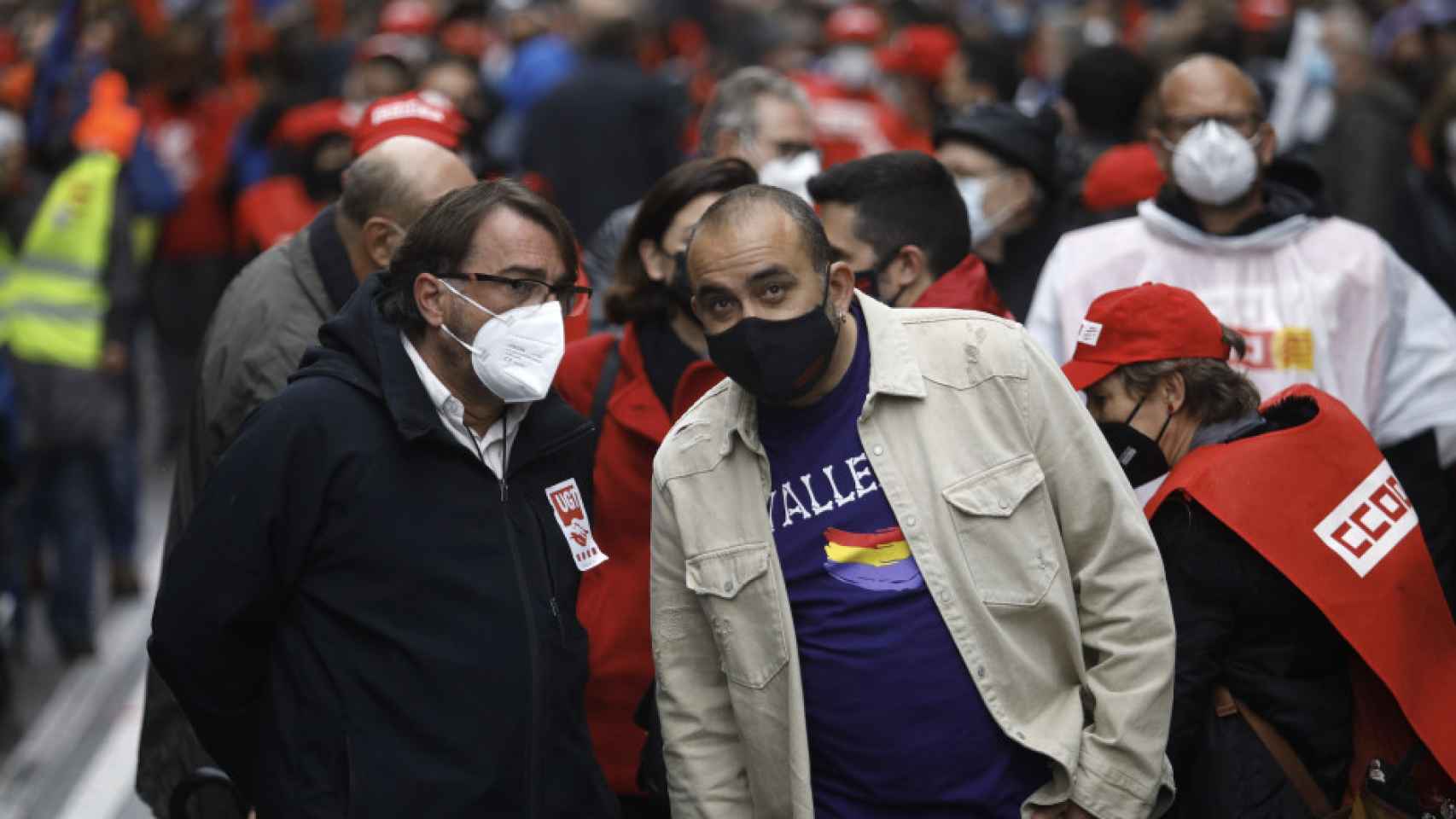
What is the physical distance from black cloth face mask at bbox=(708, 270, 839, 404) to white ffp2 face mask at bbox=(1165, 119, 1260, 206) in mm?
2128

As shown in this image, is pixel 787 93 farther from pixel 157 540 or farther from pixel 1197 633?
pixel 157 540

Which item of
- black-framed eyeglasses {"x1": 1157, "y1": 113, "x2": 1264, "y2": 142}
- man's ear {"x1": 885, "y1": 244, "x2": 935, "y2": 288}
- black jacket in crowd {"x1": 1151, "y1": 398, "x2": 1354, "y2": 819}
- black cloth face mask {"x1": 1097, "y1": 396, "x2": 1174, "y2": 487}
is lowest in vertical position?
Answer: black jacket in crowd {"x1": 1151, "y1": 398, "x2": 1354, "y2": 819}

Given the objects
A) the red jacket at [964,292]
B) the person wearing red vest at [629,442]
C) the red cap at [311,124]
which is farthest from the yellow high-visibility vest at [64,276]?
the red jacket at [964,292]

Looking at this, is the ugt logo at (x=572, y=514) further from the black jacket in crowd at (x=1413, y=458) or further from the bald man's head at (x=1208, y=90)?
the bald man's head at (x=1208, y=90)

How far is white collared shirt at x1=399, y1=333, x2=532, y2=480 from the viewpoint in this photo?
3797 mm

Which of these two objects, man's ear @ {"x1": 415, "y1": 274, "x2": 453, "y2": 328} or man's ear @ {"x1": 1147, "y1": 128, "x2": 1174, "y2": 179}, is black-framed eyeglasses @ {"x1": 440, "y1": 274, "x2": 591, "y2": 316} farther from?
man's ear @ {"x1": 1147, "y1": 128, "x2": 1174, "y2": 179}

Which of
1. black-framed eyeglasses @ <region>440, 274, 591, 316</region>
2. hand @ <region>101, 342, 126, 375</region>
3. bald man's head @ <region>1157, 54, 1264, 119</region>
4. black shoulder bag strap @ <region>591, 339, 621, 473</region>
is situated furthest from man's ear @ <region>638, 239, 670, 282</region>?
hand @ <region>101, 342, 126, 375</region>

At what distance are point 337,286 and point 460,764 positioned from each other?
176 cm

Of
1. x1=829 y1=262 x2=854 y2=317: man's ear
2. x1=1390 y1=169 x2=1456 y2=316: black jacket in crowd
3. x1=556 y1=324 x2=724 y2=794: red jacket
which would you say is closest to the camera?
x1=829 y1=262 x2=854 y2=317: man's ear

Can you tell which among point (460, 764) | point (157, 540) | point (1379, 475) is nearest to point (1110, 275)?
point (1379, 475)

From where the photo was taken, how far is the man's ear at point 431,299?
3861 mm

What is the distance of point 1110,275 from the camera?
17.9ft

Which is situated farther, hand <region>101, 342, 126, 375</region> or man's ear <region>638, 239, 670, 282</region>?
hand <region>101, 342, 126, 375</region>

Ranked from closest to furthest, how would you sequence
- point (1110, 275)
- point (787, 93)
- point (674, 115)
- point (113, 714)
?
point (1110, 275) < point (787, 93) < point (113, 714) < point (674, 115)
